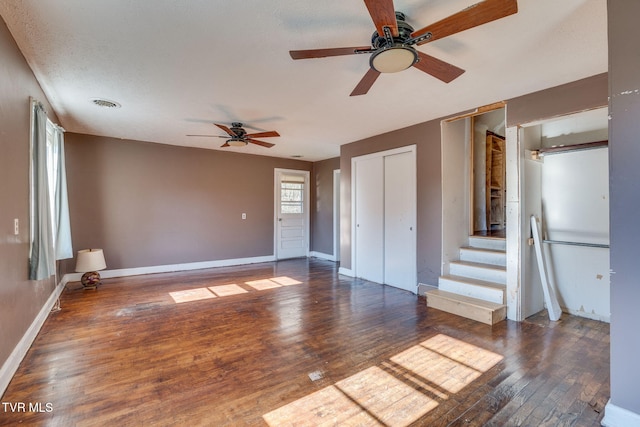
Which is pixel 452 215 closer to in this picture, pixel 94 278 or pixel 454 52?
pixel 454 52

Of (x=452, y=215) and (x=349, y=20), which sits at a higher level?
(x=349, y=20)

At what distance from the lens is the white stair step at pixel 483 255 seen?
3.83 meters

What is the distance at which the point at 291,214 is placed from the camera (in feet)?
24.5

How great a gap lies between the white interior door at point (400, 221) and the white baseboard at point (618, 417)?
2698 millimetres

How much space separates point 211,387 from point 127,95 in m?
3.12

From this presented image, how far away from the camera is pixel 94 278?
463cm

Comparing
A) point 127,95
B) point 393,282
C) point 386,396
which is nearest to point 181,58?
point 127,95

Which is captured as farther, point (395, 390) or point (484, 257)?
point (484, 257)

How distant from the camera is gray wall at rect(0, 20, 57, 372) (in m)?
2.11

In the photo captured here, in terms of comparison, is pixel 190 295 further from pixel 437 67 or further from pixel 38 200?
pixel 437 67

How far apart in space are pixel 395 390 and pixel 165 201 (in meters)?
5.38

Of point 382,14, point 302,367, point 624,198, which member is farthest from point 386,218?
point 382,14

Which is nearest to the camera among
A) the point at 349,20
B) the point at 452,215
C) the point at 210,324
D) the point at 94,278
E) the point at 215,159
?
the point at 349,20

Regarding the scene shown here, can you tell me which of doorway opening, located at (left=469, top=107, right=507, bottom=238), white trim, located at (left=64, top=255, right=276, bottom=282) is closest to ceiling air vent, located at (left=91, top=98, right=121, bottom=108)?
white trim, located at (left=64, top=255, right=276, bottom=282)
